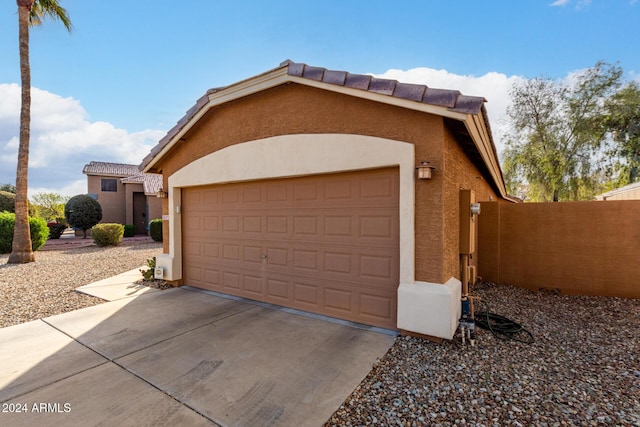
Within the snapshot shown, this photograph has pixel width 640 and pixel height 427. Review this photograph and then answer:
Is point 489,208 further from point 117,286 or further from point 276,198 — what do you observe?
point 117,286

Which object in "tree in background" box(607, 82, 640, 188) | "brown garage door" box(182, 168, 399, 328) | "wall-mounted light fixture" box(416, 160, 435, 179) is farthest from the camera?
"tree in background" box(607, 82, 640, 188)

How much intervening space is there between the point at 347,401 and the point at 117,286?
7.51 m

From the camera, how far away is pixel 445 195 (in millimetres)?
4531

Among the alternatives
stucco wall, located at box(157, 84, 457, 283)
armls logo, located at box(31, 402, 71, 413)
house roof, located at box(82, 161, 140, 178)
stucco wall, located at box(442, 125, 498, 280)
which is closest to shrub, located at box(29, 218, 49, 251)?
house roof, located at box(82, 161, 140, 178)

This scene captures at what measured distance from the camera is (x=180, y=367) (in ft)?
12.4

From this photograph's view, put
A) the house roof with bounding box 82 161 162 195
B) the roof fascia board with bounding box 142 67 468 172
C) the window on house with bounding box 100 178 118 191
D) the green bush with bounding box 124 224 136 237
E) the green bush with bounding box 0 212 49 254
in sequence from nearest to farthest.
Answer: the roof fascia board with bounding box 142 67 468 172 < the green bush with bounding box 0 212 49 254 < the green bush with bounding box 124 224 136 237 < the house roof with bounding box 82 161 162 195 < the window on house with bounding box 100 178 118 191

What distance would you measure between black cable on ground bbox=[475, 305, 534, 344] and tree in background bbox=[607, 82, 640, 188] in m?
18.8

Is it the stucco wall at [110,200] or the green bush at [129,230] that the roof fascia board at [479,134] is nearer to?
the green bush at [129,230]

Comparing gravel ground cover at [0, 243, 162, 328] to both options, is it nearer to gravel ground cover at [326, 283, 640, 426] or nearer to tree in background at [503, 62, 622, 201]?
gravel ground cover at [326, 283, 640, 426]

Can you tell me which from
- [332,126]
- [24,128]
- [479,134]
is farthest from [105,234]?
[479,134]

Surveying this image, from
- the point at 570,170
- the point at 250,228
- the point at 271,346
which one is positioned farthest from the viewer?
the point at 570,170

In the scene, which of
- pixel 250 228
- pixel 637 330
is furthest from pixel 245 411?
pixel 637 330

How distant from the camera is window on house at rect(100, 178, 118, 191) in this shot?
78.6 feet

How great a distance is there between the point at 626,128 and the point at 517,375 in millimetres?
20939
